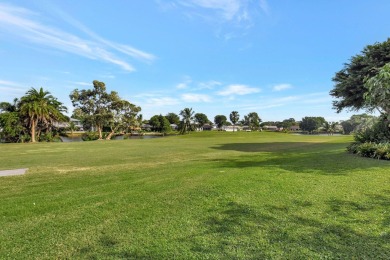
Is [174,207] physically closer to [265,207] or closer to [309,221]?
[265,207]

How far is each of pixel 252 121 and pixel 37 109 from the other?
84.7 metres

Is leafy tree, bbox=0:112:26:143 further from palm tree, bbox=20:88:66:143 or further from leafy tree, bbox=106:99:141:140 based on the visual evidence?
leafy tree, bbox=106:99:141:140

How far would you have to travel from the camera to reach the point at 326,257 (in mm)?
2812

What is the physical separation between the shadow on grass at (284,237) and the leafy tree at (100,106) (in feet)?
148

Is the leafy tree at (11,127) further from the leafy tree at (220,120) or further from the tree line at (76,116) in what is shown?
the leafy tree at (220,120)

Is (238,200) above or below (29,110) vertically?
below

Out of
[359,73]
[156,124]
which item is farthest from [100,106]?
[359,73]

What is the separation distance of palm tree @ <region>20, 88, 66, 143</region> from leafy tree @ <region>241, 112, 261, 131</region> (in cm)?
7703

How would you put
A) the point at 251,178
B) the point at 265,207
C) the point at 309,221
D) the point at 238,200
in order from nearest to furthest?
1. the point at 309,221
2. the point at 265,207
3. the point at 238,200
4. the point at 251,178

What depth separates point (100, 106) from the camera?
47.2 m

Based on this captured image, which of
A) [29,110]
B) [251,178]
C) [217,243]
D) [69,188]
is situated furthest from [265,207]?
[29,110]

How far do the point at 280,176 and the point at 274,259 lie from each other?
13.7 ft

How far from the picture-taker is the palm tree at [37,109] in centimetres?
3369

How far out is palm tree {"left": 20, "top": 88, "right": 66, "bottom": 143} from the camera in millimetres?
33688
